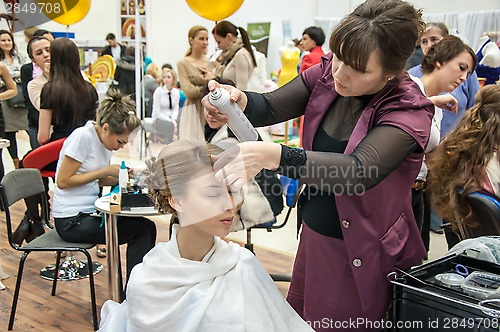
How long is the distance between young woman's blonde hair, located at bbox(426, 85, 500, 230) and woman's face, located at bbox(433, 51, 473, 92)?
1.49 feet

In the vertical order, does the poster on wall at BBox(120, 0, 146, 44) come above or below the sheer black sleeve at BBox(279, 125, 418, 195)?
above

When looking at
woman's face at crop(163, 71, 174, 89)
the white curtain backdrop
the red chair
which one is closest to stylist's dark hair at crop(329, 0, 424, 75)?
the red chair

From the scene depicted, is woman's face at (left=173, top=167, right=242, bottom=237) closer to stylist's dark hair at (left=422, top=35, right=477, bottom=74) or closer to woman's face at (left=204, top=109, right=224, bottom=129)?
woman's face at (left=204, top=109, right=224, bottom=129)

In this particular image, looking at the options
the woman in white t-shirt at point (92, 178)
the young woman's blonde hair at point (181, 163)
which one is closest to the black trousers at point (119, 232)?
the woman in white t-shirt at point (92, 178)

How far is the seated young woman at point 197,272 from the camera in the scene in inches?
50.5

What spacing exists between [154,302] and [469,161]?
1.36 m

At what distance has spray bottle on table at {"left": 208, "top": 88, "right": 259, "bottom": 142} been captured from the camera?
1.20 m

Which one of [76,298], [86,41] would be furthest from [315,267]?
[86,41]

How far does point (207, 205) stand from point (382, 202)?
411mm

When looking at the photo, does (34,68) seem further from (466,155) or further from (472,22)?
(472,22)

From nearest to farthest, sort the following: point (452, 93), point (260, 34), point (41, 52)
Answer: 1. point (452, 93)
2. point (41, 52)
3. point (260, 34)

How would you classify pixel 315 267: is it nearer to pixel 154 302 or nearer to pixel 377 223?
pixel 377 223

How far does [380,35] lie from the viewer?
1.10 metres

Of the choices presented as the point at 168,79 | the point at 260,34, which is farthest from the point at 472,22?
the point at 168,79
